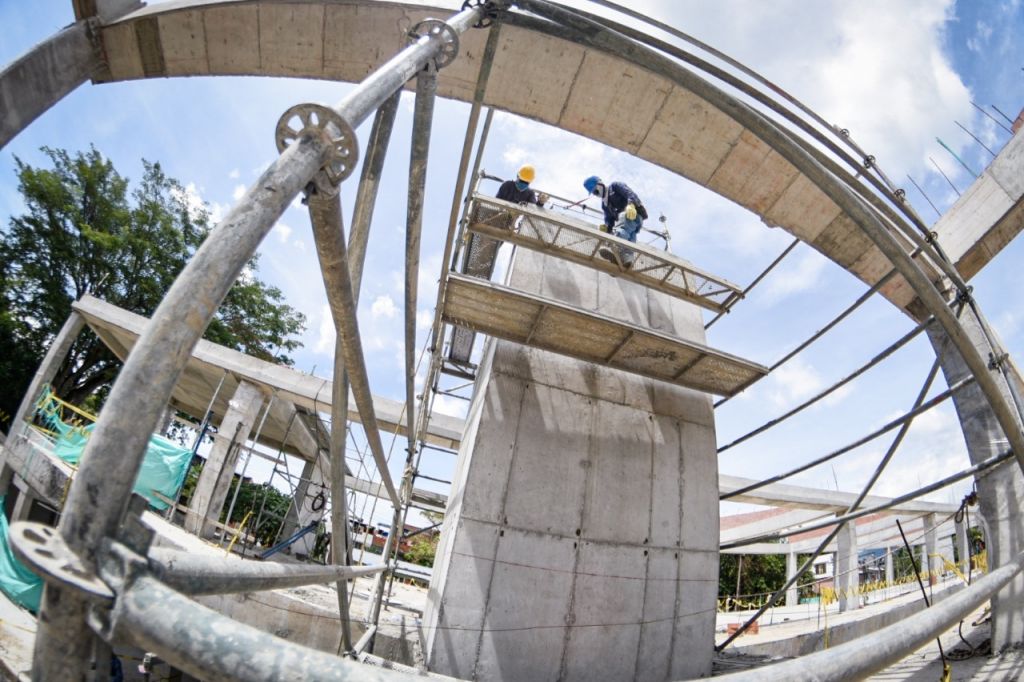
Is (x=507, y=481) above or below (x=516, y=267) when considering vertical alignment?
below

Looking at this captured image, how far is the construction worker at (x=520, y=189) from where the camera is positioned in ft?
24.6

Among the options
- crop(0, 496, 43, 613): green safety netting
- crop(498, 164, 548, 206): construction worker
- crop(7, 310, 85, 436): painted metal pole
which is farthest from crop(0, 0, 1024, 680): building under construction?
crop(7, 310, 85, 436): painted metal pole

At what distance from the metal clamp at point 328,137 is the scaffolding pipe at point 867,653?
1.87m

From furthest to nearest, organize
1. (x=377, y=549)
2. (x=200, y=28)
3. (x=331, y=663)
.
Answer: (x=377, y=549), (x=200, y=28), (x=331, y=663)

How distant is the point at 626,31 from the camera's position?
380 cm

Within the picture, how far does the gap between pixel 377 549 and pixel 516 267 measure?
25730 millimetres

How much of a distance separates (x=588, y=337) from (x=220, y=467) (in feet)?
35.2

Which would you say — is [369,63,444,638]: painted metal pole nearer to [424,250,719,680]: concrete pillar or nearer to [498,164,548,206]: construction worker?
[424,250,719,680]: concrete pillar

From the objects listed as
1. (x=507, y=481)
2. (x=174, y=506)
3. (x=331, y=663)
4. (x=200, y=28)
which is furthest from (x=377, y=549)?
(x=331, y=663)

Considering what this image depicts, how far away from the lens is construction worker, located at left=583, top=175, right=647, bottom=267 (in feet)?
23.4

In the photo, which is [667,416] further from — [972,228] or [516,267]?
[972,228]

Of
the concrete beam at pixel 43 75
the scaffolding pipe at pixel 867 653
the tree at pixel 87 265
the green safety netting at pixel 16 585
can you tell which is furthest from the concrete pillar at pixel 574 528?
the tree at pixel 87 265

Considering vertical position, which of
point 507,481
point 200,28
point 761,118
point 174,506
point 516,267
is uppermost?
point 200,28

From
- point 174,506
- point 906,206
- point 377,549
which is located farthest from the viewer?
point 377,549
